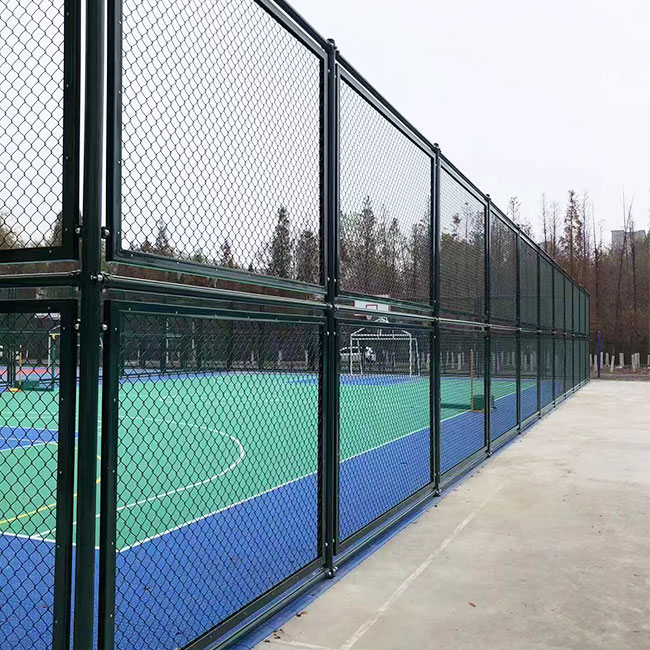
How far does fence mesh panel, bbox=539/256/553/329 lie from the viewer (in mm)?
14789

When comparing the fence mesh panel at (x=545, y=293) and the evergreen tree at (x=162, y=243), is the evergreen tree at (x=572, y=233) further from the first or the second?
the evergreen tree at (x=162, y=243)

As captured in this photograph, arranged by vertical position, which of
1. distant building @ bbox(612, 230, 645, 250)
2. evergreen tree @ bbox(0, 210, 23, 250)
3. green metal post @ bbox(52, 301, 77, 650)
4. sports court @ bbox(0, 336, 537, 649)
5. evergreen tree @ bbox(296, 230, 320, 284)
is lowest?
sports court @ bbox(0, 336, 537, 649)

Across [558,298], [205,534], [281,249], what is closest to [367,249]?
[281,249]

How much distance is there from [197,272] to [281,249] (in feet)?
3.56

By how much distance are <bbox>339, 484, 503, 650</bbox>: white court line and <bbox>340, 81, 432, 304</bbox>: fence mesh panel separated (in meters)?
2.10

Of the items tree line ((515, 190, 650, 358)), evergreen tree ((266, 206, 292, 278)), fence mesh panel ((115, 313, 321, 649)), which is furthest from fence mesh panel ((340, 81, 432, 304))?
tree line ((515, 190, 650, 358))

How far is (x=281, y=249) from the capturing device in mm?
4180

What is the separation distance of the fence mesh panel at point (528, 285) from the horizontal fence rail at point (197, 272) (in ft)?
17.0

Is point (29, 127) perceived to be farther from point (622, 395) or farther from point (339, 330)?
point (622, 395)

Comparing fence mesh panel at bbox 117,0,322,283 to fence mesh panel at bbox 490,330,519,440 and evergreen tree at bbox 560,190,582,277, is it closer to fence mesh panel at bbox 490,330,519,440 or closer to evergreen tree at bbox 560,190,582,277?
fence mesh panel at bbox 490,330,519,440

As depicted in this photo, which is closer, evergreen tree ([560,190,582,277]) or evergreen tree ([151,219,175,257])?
evergreen tree ([151,219,175,257])

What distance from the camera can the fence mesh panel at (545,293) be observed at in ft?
48.5

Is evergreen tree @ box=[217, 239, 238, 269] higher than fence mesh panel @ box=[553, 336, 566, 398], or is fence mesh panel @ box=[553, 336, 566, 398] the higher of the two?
evergreen tree @ box=[217, 239, 238, 269]

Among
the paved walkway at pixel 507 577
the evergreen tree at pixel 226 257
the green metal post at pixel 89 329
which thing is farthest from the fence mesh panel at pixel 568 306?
the green metal post at pixel 89 329
